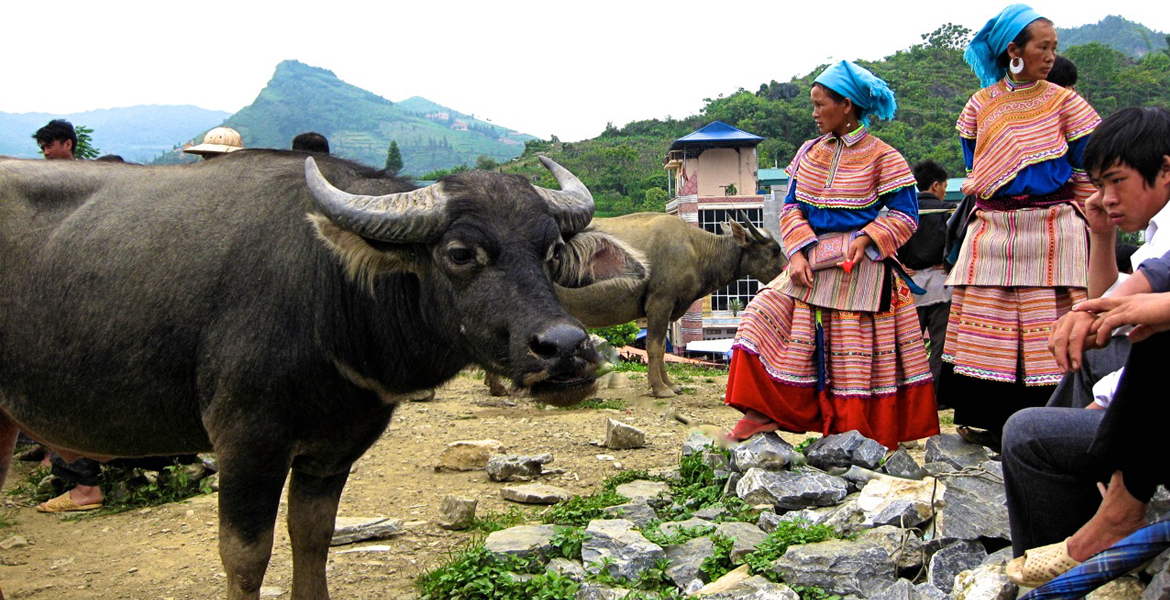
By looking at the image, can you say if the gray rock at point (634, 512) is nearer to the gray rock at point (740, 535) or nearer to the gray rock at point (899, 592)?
the gray rock at point (740, 535)

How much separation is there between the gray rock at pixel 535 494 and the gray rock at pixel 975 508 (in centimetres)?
239

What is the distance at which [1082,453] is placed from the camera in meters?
2.42

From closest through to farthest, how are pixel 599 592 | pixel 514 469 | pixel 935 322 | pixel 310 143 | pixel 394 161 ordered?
pixel 599 592 → pixel 935 322 → pixel 514 469 → pixel 310 143 → pixel 394 161

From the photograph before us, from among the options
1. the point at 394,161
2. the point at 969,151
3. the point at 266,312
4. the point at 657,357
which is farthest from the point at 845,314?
the point at 394,161

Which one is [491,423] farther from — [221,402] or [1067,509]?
[1067,509]

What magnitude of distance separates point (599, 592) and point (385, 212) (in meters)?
1.58

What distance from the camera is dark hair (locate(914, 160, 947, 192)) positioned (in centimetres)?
705

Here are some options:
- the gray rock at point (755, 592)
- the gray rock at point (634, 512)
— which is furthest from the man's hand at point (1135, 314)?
the gray rock at point (634, 512)

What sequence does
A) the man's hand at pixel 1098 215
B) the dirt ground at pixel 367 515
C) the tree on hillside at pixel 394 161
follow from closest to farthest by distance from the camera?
1. the man's hand at pixel 1098 215
2. the tree on hillside at pixel 394 161
3. the dirt ground at pixel 367 515

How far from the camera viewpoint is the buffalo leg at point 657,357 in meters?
9.80

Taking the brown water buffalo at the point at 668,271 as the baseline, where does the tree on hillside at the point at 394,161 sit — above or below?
above

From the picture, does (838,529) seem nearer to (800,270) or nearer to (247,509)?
→ (800,270)

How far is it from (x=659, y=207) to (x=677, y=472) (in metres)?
35.7

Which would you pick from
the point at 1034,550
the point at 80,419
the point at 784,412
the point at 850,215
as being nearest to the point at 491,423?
the point at 784,412
